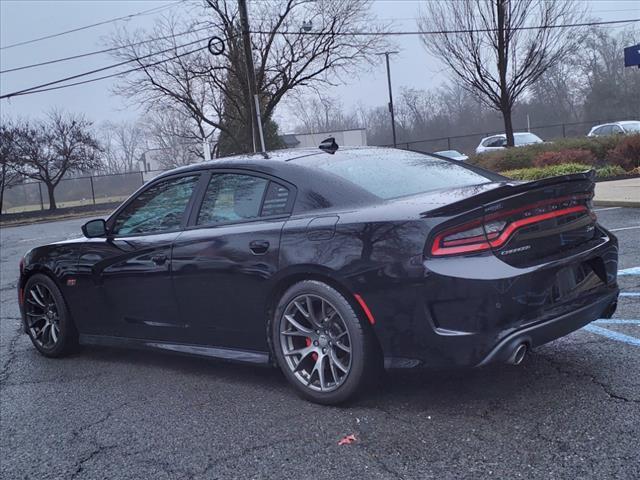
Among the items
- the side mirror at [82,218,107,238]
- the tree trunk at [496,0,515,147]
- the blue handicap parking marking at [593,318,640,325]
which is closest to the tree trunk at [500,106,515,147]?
the tree trunk at [496,0,515,147]

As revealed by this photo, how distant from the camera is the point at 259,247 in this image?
3709 mm

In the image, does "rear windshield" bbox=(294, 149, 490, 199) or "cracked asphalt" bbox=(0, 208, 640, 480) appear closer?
"cracked asphalt" bbox=(0, 208, 640, 480)

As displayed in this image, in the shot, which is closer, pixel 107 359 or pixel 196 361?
pixel 196 361

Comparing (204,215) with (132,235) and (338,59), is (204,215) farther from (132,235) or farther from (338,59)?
(338,59)

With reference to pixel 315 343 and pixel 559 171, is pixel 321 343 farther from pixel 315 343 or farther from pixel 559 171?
pixel 559 171

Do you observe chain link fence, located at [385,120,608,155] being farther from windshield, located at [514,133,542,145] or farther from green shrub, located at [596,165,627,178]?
green shrub, located at [596,165,627,178]

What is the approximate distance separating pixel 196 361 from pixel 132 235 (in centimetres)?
108

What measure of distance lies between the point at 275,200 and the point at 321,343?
3.05 ft

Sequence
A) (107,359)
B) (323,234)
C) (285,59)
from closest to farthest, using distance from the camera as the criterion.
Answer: (323,234) → (107,359) → (285,59)

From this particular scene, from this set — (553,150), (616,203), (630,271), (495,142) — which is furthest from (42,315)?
(495,142)

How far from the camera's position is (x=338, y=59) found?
28.7 metres

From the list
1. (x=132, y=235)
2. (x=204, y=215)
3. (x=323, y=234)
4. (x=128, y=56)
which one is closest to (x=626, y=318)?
(x=323, y=234)

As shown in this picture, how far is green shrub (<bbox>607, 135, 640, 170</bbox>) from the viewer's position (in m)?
17.3

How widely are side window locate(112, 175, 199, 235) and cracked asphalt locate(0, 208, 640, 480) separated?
1.08 metres
